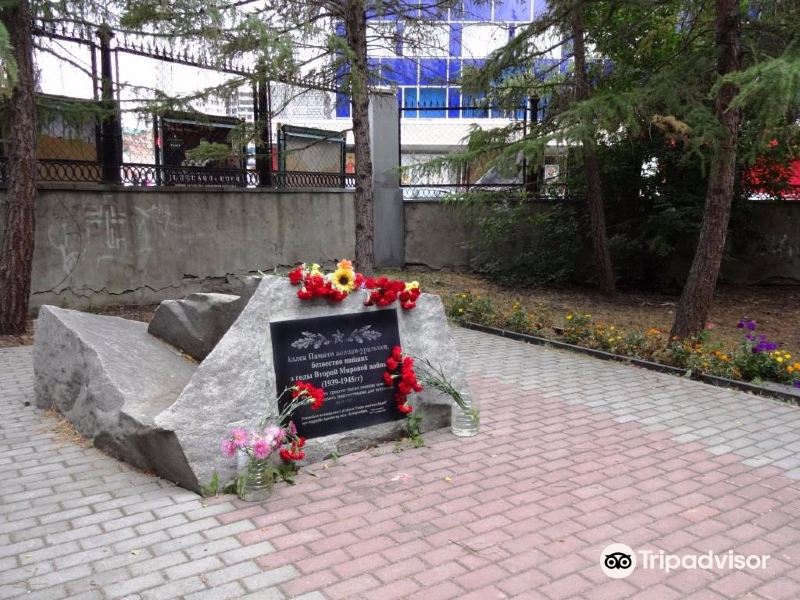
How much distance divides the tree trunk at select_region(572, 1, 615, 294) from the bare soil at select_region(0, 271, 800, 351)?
45 cm

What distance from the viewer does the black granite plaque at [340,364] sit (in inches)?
182

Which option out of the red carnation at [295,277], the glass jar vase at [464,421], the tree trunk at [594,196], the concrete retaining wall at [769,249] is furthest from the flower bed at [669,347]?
the red carnation at [295,277]

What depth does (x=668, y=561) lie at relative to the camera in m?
3.31

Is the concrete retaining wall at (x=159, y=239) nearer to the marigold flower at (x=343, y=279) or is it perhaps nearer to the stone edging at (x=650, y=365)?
the stone edging at (x=650, y=365)

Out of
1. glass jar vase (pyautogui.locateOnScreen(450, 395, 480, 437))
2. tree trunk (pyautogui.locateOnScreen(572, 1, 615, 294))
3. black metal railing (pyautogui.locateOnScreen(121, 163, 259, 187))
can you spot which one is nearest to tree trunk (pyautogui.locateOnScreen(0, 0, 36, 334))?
black metal railing (pyautogui.locateOnScreen(121, 163, 259, 187))

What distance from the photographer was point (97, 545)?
3.47 metres

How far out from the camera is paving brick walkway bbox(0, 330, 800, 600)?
3.12 m

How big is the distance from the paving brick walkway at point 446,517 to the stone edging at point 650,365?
1.72 ft

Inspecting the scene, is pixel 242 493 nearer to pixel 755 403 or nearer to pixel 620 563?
pixel 620 563

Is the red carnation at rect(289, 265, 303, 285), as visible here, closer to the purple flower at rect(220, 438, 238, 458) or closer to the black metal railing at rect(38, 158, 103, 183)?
the purple flower at rect(220, 438, 238, 458)

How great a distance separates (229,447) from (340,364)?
1108mm

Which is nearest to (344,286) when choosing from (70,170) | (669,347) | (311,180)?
(669,347)

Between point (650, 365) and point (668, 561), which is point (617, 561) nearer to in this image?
point (668, 561)

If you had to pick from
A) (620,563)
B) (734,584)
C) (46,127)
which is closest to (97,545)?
(620,563)
